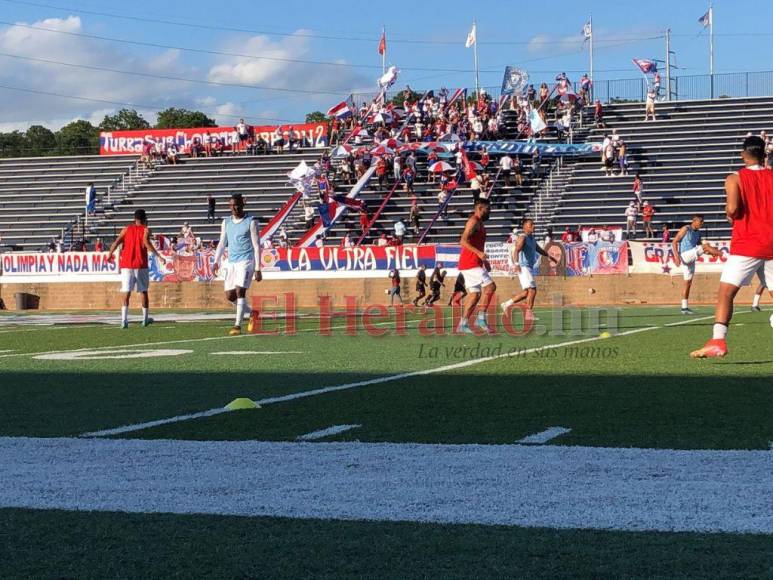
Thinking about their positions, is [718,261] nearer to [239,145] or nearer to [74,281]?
[74,281]

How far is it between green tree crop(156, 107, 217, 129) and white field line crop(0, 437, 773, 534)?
113137mm

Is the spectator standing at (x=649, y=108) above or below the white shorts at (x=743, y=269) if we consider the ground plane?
above

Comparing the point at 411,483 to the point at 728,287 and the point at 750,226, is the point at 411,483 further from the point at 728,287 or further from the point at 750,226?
the point at 750,226

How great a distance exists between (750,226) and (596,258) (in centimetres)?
2358

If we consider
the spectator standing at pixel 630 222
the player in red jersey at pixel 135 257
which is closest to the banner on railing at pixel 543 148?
the spectator standing at pixel 630 222

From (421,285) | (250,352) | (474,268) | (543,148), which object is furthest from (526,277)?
(543,148)

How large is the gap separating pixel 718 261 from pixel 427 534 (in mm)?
30404

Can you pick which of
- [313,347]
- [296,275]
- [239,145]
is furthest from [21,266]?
[313,347]

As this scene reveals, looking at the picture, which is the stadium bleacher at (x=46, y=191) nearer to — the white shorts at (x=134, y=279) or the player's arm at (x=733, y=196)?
the white shorts at (x=134, y=279)

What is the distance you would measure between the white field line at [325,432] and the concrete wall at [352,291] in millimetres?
27000

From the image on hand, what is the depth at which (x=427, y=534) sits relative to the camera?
3838 millimetres

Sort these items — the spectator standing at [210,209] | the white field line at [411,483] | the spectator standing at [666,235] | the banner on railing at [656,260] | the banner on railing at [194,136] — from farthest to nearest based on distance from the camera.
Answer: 1. the banner on railing at [194,136]
2. the spectator standing at [210,209]
3. the spectator standing at [666,235]
4. the banner on railing at [656,260]
5. the white field line at [411,483]

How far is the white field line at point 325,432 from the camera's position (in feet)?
19.8

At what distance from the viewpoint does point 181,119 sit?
118500mm
